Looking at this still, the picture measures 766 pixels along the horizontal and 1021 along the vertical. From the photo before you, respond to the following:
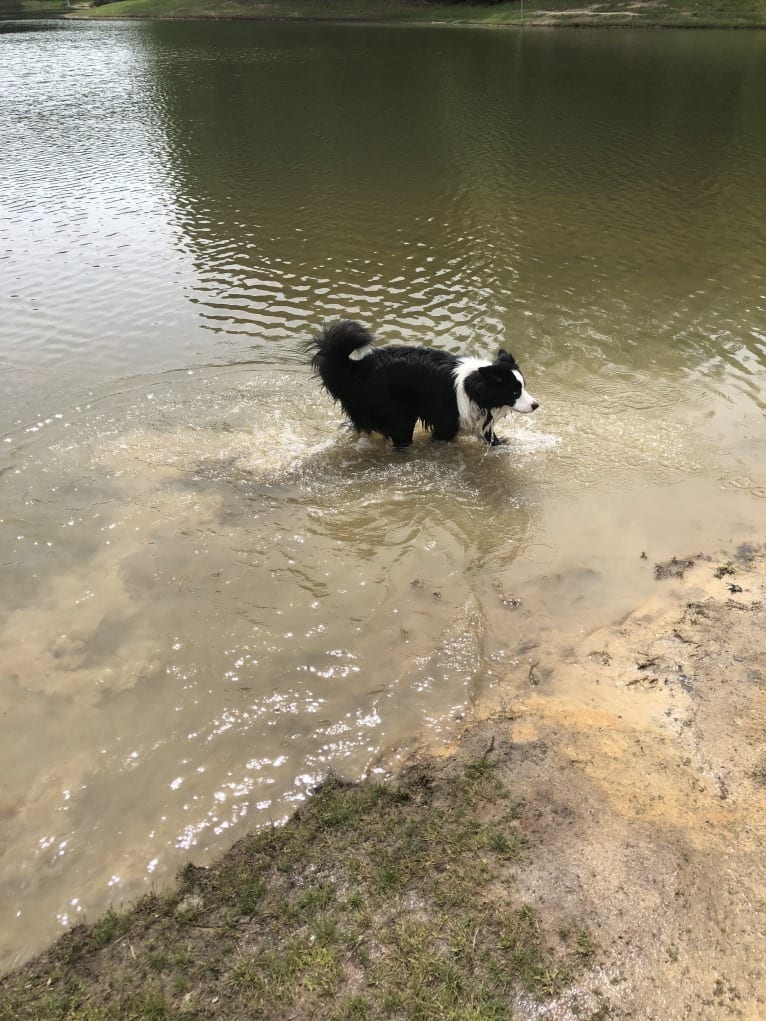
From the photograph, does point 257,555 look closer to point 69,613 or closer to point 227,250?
point 69,613

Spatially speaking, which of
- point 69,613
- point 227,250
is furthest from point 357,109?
point 69,613

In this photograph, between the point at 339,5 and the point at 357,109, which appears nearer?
the point at 357,109

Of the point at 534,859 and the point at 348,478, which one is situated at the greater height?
the point at 534,859

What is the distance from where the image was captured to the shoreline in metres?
2.90

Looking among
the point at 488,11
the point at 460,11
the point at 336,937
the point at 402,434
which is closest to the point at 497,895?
the point at 336,937

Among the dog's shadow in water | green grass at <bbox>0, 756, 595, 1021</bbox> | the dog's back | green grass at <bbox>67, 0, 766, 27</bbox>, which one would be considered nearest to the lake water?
the dog's shadow in water

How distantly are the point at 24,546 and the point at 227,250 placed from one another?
961 cm

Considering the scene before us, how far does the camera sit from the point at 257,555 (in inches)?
246

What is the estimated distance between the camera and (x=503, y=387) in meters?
7.05

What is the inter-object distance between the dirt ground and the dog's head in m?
2.72

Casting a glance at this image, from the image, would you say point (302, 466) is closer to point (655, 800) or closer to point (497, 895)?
point (655, 800)

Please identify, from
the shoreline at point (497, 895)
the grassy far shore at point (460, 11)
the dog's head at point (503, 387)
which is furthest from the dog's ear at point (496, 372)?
the grassy far shore at point (460, 11)

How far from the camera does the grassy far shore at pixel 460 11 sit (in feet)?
140

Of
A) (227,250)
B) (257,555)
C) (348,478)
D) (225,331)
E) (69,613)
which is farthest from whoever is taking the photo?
(227,250)
